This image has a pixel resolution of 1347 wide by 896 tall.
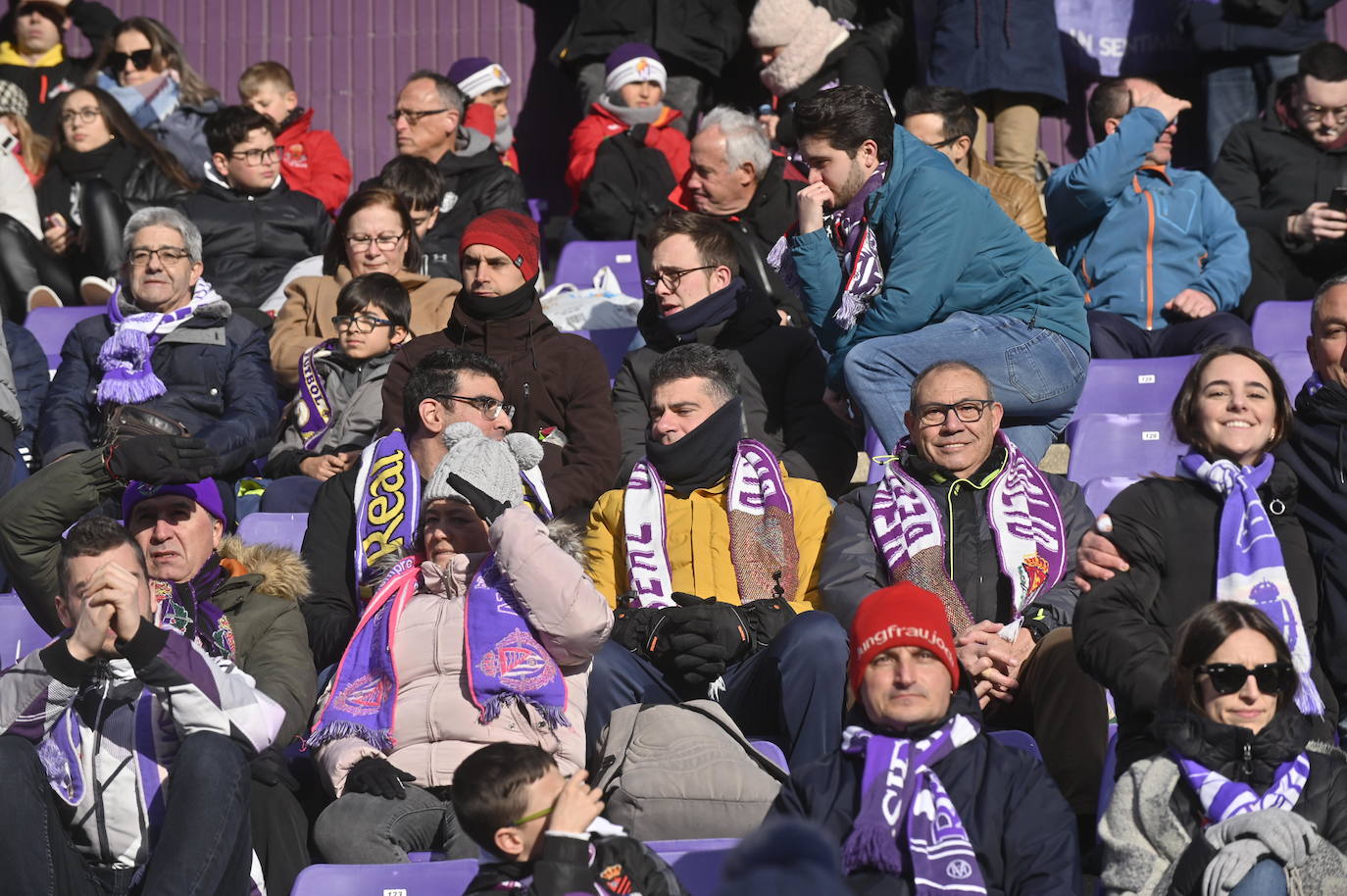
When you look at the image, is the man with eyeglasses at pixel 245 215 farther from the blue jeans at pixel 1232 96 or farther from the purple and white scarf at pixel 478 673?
the blue jeans at pixel 1232 96

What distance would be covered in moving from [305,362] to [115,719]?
224cm

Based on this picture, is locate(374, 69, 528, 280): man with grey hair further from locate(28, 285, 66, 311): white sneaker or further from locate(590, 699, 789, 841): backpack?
locate(590, 699, 789, 841): backpack

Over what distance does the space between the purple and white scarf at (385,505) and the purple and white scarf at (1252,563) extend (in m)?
1.86

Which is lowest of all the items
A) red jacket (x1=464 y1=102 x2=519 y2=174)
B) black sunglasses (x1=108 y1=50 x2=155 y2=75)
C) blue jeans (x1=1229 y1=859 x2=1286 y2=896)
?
blue jeans (x1=1229 y1=859 x2=1286 y2=896)

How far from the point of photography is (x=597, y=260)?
745cm

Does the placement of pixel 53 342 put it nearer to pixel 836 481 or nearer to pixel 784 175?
pixel 784 175

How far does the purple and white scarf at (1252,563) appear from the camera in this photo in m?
3.89

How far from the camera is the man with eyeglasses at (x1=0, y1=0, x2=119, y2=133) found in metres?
8.95

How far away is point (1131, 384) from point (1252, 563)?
2181mm

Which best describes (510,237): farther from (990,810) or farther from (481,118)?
(481,118)

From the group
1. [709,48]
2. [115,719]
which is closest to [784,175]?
[709,48]

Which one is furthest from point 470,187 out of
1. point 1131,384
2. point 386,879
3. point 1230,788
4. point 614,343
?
point 1230,788

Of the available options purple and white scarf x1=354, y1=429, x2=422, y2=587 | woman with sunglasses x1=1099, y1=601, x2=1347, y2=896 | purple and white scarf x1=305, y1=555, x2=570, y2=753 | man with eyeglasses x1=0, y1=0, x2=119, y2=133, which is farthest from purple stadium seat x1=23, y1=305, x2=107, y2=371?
woman with sunglasses x1=1099, y1=601, x2=1347, y2=896

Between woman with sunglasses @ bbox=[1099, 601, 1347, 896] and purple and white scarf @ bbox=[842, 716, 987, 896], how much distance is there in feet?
0.94
